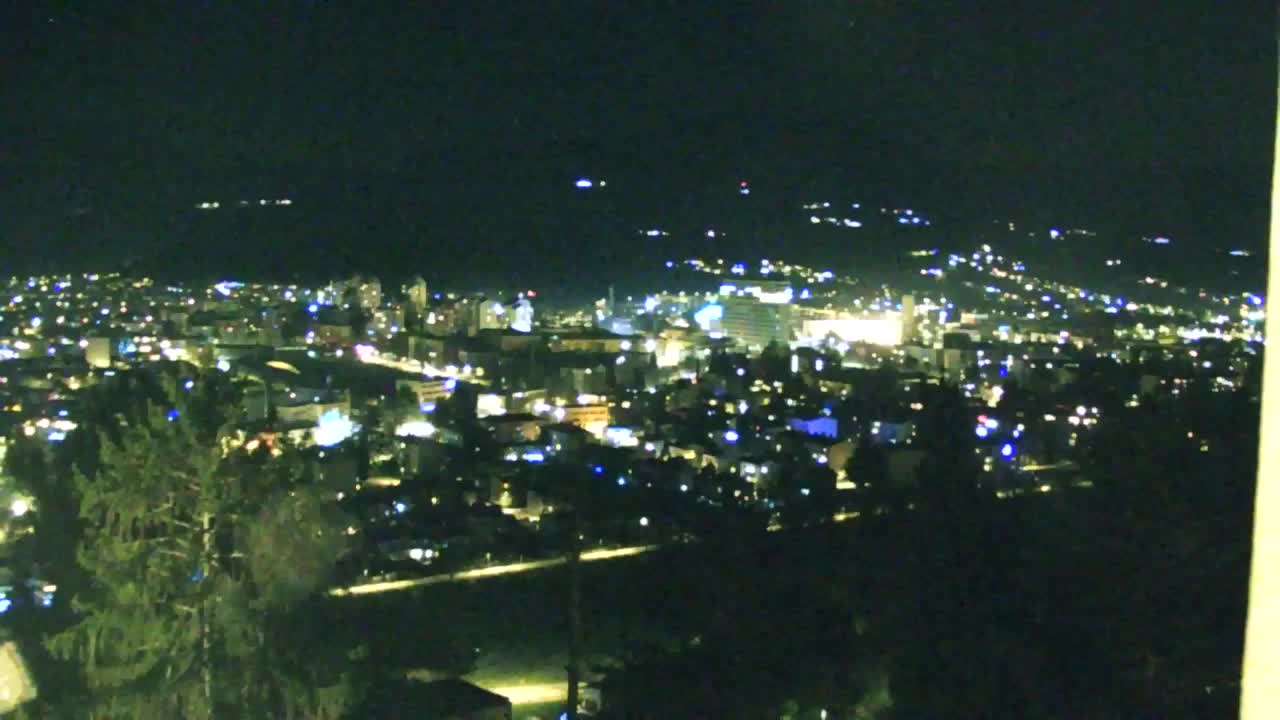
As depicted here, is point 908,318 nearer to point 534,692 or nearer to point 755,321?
point 755,321

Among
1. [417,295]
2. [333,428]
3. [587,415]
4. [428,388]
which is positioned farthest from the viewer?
[417,295]

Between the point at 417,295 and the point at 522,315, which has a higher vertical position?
the point at 417,295

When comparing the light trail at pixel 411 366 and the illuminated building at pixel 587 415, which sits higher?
the light trail at pixel 411 366

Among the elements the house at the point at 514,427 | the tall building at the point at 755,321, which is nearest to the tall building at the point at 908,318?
the tall building at the point at 755,321

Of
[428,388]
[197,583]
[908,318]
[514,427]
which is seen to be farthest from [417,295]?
[197,583]

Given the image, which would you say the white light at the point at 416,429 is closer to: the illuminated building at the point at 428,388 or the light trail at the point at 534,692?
the illuminated building at the point at 428,388

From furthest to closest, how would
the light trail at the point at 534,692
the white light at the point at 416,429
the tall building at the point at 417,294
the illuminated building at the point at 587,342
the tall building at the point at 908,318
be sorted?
the tall building at the point at 417,294
the tall building at the point at 908,318
the illuminated building at the point at 587,342
the white light at the point at 416,429
the light trail at the point at 534,692

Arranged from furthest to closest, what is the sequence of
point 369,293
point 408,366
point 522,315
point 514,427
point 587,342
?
1. point 369,293
2. point 522,315
3. point 587,342
4. point 408,366
5. point 514,427
